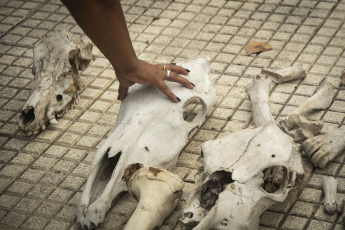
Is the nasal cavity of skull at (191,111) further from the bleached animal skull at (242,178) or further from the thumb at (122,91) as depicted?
the bleached animal skull at (242,178)

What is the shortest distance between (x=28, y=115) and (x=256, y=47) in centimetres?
169

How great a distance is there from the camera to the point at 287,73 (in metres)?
4.21

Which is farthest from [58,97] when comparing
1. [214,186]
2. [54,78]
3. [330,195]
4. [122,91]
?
[330,195]

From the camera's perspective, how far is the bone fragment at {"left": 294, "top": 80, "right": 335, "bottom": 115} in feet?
12.8

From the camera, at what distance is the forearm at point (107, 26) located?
10.6 feet

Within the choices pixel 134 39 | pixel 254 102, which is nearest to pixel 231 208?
pixel 254 102

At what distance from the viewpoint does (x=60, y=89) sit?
422 centimetres

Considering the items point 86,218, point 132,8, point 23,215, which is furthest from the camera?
point 132,8

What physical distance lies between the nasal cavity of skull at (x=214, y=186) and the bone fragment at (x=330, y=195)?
0.52m

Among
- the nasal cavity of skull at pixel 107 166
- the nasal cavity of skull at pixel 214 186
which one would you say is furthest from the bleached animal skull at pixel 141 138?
the nasal cavity of skull at pixel 214 186

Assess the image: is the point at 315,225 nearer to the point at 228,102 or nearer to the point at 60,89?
the point at 228,102

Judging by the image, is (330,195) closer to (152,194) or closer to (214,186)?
(214,186)

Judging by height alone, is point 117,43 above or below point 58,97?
above

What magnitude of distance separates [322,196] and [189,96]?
955mm
